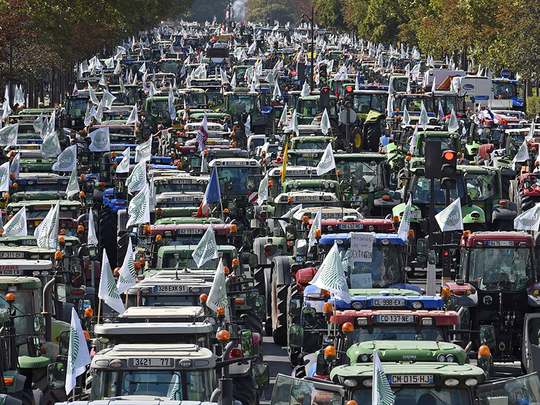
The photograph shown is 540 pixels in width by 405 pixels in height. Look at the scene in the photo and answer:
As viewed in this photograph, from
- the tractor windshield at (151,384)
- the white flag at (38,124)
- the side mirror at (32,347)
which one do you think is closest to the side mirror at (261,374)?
the tractor windshield at (151,384)

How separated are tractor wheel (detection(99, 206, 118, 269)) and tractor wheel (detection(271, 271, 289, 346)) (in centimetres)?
756

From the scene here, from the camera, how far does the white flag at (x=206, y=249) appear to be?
62.5 feet

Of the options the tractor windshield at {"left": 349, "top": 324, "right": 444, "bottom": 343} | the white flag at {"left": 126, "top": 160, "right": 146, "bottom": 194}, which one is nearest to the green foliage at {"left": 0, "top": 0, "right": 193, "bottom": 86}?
the white flag at {"left": 126, "top": 160, "right": 146, "bottom": 194}

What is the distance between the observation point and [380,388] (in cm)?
1033

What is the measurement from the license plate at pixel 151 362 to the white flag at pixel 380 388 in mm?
1969

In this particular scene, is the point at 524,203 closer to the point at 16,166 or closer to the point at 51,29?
the point at 16,166

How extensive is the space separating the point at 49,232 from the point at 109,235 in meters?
7.14

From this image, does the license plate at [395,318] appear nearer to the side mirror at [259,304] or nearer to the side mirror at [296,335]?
the side mirror at [296,335]

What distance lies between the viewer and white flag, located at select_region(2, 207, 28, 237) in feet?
74.2

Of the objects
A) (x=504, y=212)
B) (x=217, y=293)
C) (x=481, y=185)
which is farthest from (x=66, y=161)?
(x=217, y=293)

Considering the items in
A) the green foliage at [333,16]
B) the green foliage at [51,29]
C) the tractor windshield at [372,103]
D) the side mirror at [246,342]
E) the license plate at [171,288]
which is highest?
the green foliage at [333,16]

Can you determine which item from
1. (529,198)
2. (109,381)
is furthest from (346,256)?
(529,198)

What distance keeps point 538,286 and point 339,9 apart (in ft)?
421

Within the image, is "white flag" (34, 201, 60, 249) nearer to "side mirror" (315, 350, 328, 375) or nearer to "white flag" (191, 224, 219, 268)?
"white flag" (191, 224, 219, 268)
